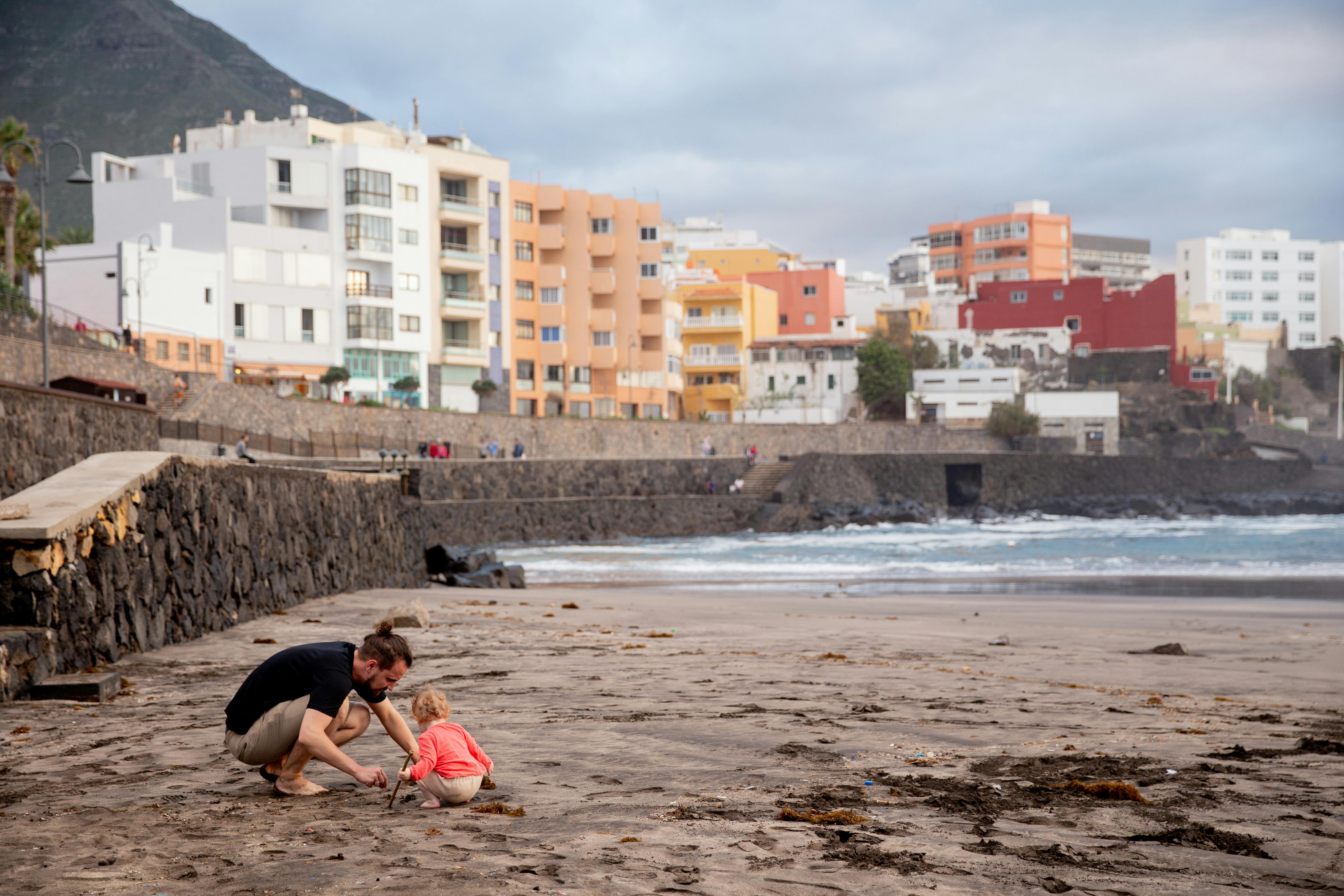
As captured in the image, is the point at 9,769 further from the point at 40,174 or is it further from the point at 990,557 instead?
the point at 990,557

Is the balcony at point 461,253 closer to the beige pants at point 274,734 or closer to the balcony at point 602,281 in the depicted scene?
the balcony at point 602,281

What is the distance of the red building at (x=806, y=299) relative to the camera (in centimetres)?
8894

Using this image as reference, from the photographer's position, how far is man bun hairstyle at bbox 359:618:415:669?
16.6 feet

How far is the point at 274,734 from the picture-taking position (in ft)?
16.5

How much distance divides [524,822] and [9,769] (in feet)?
8.27

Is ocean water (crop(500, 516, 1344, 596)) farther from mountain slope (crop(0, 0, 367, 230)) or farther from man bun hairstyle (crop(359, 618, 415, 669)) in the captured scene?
mountain slope (crop(0, 0, 367, 230))

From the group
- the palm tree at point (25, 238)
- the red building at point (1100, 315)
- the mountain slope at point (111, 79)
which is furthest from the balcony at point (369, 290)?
the mountain slope at point (111, 79)

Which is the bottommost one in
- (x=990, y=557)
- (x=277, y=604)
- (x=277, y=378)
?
(x=990, y=557)

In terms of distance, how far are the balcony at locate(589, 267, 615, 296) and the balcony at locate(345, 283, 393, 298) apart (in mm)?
14600

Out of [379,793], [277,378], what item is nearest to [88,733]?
[379,793]

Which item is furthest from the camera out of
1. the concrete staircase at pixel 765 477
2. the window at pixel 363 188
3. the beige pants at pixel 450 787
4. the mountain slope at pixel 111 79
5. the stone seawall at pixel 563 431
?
the mountain slope at pixel 111 79

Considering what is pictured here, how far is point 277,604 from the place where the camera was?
12898mm

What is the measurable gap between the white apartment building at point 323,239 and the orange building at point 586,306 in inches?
160

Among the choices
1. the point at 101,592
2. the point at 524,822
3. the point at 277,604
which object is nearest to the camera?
the point at 524,822
